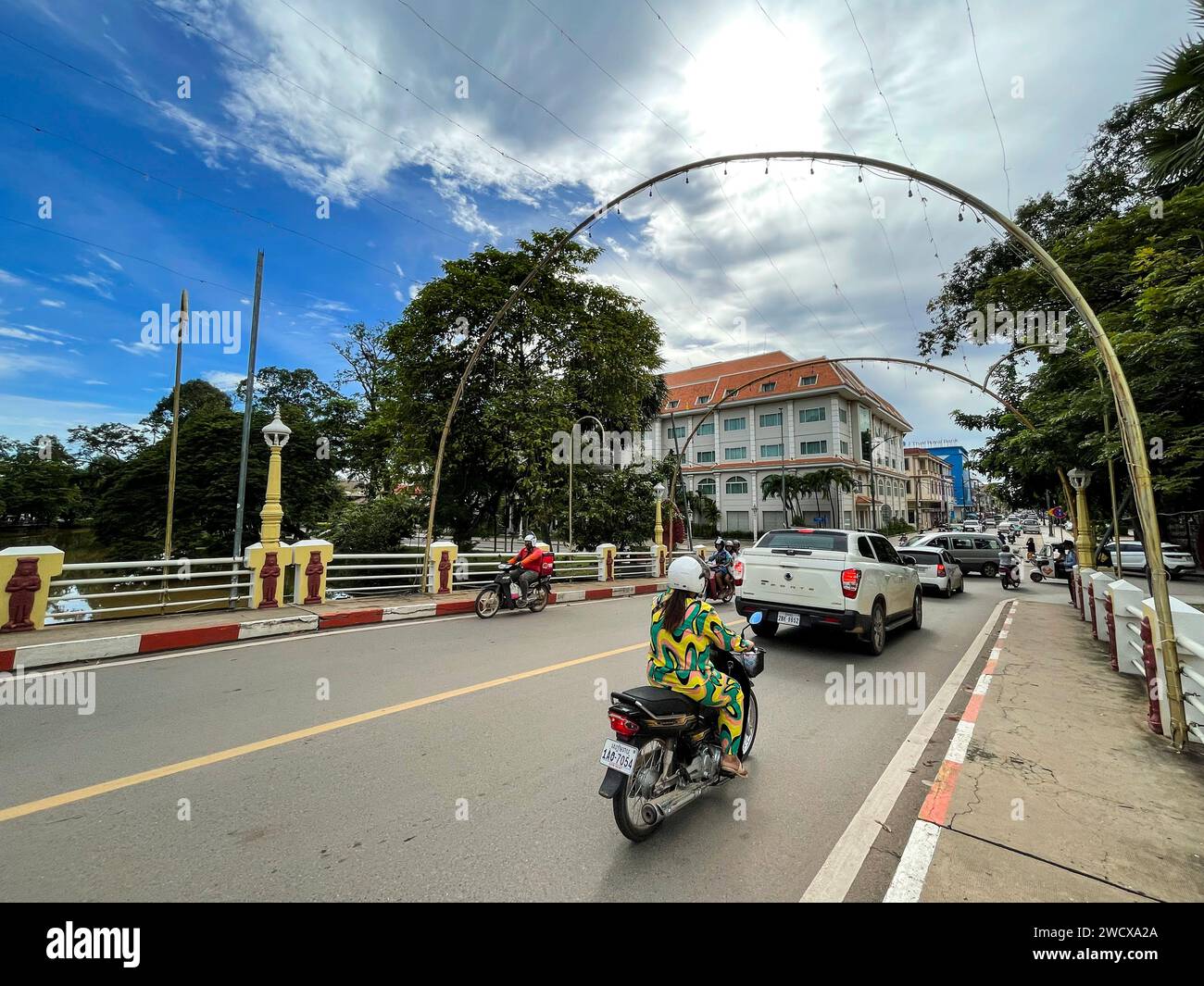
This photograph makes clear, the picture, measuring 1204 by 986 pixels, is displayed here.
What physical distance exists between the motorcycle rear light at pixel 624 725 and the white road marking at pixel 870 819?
3.42 ft

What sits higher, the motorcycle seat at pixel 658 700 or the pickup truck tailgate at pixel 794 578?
the pickup truck tailgate at pixel 794 578

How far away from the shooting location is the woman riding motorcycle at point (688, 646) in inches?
133

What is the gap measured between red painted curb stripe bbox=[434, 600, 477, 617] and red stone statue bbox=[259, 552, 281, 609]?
2781 millimetres

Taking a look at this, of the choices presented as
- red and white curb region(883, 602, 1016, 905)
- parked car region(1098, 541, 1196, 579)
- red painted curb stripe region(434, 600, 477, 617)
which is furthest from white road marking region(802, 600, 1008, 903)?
parked car region(1098, 541, 1196, 579)

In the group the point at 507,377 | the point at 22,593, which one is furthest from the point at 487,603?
the point at 507,377

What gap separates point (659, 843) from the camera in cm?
297

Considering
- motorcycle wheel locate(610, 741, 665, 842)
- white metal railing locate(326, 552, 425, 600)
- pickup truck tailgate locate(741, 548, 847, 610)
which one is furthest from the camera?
white metal railing locate(326, 552, 425, 600)

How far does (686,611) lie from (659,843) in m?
1.26

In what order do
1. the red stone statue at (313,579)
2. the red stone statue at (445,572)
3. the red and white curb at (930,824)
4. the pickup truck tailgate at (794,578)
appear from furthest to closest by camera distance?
the red stone statue at (445,572) → the red stone statue at (313,579) → the pickup truck tailgate at (794,578) → the red and white curb at (930,824)

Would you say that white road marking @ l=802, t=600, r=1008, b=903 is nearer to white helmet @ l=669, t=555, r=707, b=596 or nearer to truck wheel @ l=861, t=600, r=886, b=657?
white helmet @ l=669, t=555, r=707, b=596

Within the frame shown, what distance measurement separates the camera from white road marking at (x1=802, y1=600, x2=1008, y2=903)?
2.59 metres

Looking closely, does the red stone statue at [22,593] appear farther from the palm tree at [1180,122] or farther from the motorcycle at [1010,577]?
the motorcycle at [1010,577]

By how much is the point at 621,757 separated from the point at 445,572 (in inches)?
420

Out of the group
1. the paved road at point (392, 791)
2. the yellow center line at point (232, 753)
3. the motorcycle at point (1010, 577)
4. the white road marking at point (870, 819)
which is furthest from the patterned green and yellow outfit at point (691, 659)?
the motorcycle at point (1010, 577)
